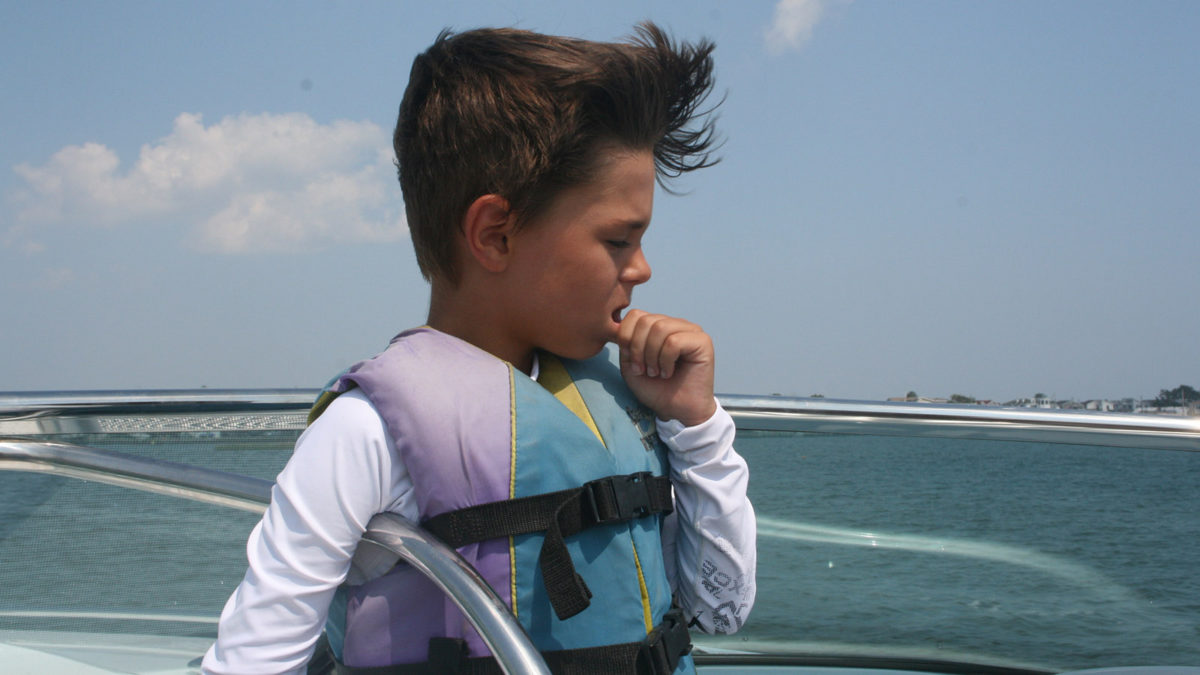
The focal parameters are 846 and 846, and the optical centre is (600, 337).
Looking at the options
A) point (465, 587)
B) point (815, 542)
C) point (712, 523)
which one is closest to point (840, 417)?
point (712, 523)

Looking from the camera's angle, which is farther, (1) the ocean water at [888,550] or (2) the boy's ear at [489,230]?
(1) the ocean water at [888,550]

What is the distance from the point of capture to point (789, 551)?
9.39ft

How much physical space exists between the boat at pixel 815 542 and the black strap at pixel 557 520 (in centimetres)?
5

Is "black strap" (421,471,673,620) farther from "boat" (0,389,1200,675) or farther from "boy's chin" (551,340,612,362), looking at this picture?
"boy's chin" (551,340,612,362)

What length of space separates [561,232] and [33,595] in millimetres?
1373

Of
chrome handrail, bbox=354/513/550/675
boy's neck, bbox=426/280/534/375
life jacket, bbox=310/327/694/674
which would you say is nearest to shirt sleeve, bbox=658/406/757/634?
life jacket, bbox=310/327/694/674

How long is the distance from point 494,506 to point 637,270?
1.13 feet

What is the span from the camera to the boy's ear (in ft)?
3.24

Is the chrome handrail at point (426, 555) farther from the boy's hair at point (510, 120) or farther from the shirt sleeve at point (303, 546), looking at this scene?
the boy's hair at point (510, 120)

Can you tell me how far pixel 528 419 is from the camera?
3.11 feet

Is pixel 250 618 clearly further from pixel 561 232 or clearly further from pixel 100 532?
pixel 100 532

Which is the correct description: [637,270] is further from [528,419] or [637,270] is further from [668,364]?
[528,419]

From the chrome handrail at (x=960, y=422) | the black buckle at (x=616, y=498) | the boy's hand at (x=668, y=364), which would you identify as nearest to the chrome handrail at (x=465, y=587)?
the black buckle at (x=616, y=498)

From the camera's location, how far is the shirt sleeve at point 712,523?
1.13 metres
